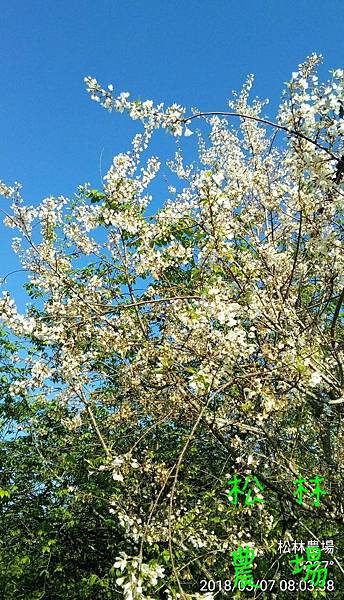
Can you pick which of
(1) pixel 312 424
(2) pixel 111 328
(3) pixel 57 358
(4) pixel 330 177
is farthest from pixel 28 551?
(4) pixel 330 177

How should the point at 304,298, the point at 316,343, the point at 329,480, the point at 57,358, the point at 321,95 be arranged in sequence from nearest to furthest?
the point at 321,95 < the point at 316,343 < the point at 329,480 < the point at 57,358 < the point at 304,298

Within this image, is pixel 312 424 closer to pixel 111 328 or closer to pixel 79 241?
pixel 111 328

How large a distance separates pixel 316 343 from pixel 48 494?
Answer: 4057 mm

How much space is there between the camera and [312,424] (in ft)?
14.9

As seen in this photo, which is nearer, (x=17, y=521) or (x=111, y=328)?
(x=111, y=328)

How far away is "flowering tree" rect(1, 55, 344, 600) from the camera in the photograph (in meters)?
3.10

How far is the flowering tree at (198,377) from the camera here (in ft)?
10.2

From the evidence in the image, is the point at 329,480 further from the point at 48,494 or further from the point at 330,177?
the point at 48,494

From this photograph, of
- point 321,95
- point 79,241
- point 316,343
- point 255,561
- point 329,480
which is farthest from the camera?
point 79,241

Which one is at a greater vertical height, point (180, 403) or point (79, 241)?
point (79, 241)

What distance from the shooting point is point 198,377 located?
9.32 feet

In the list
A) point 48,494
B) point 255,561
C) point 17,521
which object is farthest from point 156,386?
point 17,521

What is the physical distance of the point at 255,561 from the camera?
4.46 m

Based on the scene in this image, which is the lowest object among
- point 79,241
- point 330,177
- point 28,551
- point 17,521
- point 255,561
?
point 255,561
